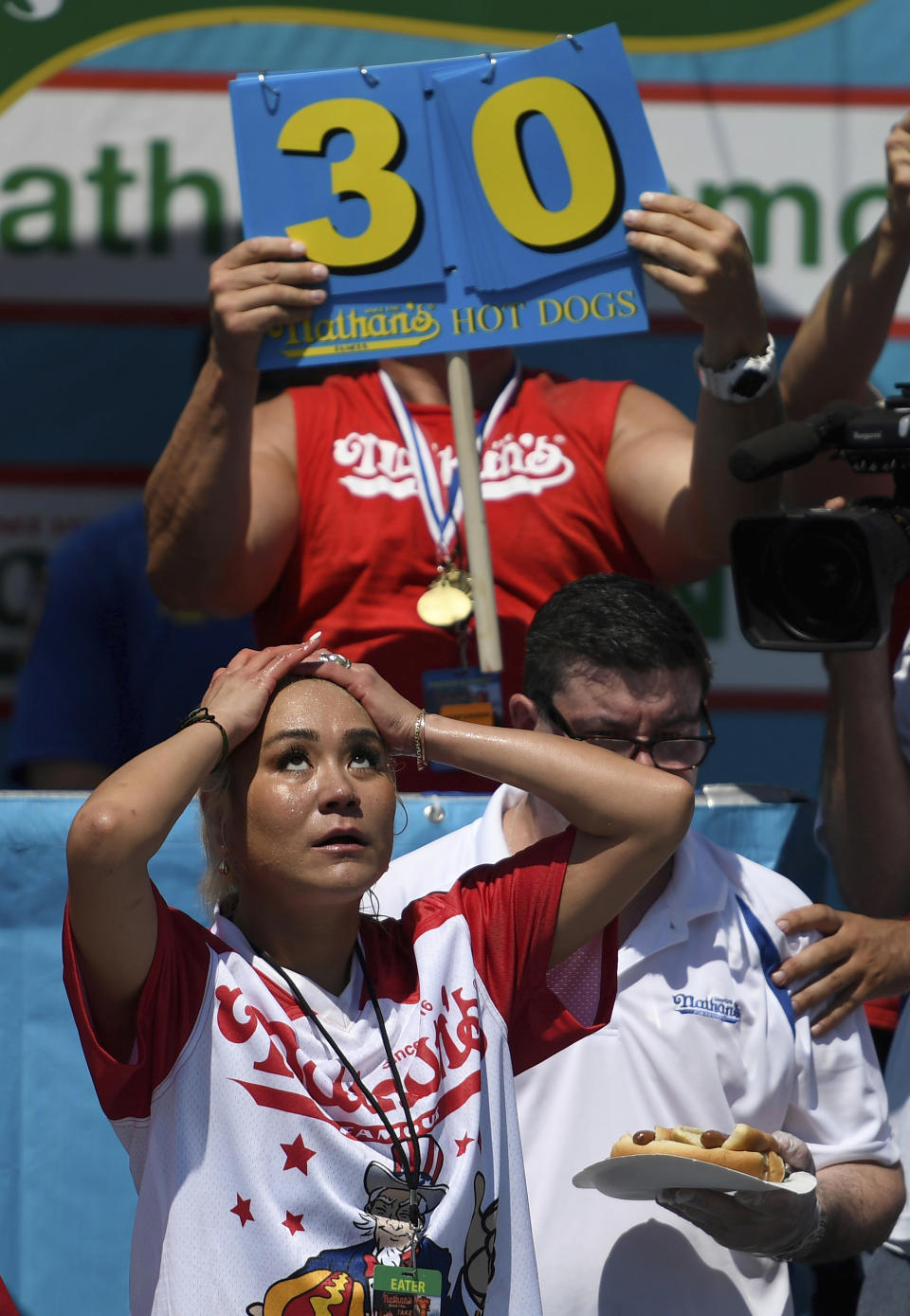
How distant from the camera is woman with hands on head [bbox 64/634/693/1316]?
5.85 ft

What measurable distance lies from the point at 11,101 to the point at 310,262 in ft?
4.86

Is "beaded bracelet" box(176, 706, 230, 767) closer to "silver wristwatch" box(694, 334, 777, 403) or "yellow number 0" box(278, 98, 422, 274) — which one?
"yellow number 0" box(278, 98, 422, 274)

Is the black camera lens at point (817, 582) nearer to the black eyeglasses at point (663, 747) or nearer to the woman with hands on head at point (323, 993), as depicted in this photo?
the black eyeglasses at point (663, 747)

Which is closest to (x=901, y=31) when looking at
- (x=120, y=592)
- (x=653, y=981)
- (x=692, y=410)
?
(x=692, y=410)

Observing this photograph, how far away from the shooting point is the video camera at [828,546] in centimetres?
243

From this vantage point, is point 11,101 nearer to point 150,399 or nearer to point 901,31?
point 150,399

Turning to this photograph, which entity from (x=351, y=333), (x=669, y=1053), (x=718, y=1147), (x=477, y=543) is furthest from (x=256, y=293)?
(x=718, y=1147)

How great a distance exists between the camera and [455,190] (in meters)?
2.91

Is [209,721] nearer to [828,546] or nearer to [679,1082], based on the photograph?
[679,1082]

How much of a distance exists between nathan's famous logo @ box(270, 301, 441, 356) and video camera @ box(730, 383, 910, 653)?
641 mm

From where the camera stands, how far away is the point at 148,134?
3928mm

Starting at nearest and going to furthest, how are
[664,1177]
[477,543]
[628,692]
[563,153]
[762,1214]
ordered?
[664,1177]
[762,1214]
[628,692]
[477,543]
[563,153]

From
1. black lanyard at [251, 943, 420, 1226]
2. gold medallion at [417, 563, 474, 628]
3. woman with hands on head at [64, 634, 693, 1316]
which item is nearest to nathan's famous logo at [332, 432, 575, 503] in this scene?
gold medallion at [417, 563, 474, 628]

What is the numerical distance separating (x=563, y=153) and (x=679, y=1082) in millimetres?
1536
